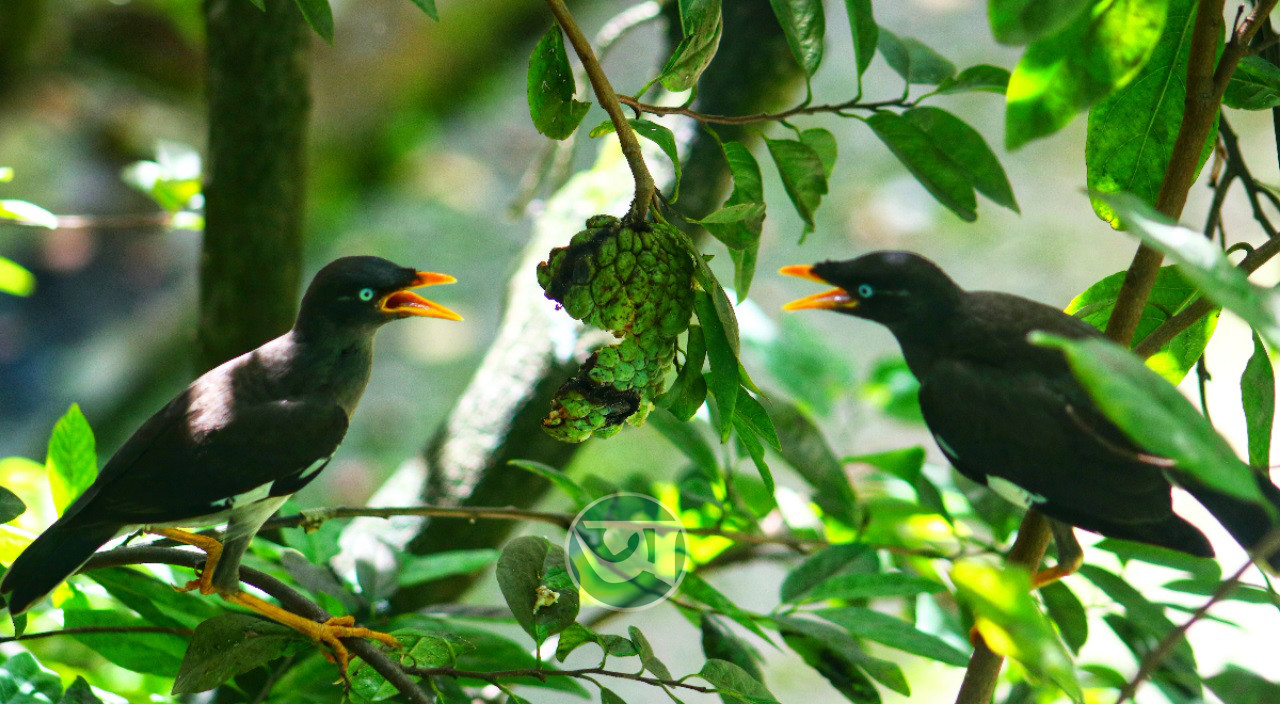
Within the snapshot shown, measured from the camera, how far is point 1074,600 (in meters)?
1.45

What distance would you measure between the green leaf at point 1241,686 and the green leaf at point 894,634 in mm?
425

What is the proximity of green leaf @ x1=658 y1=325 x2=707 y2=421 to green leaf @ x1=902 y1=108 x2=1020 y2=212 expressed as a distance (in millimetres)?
412

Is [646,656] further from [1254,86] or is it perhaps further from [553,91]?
[1254,86]

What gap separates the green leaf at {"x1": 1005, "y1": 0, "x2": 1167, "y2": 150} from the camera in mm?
709

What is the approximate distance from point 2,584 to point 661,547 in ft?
3.15

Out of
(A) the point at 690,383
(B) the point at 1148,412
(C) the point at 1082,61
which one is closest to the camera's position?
(B) the point at 1148,412

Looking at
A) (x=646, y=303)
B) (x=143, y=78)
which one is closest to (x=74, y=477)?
(x=646, y=303)

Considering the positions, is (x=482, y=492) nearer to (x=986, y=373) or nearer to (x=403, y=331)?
(x=986, y=373)

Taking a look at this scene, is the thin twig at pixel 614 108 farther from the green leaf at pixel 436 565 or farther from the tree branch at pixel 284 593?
the green leaf at pixel 436 565

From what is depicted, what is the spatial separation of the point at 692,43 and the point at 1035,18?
1.43ft

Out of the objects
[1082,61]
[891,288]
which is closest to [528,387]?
[891,288]

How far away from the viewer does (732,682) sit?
3.47 ft

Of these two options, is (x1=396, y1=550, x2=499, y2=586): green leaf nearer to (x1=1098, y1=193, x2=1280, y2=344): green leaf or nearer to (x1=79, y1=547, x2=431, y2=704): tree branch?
(x1=79, y1=547, x2=431, y2=704): tree branch

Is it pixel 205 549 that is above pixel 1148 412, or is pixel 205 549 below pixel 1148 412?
below
